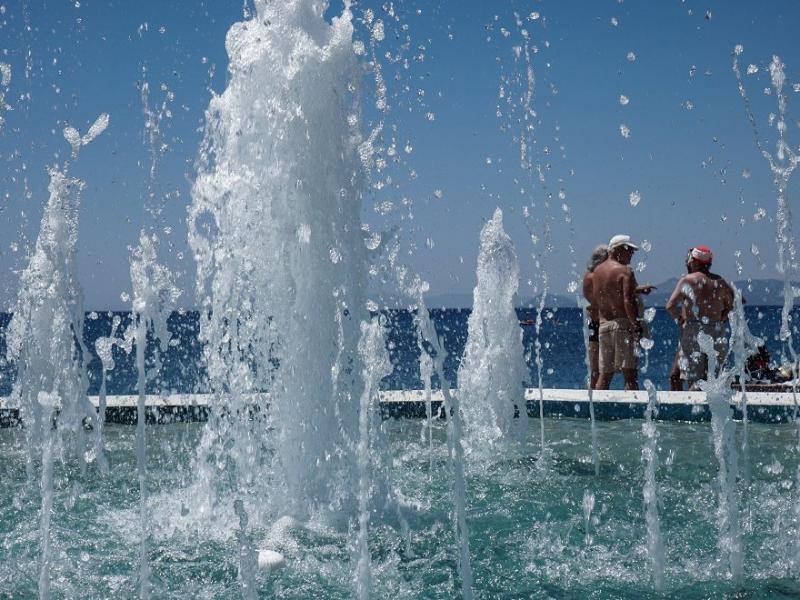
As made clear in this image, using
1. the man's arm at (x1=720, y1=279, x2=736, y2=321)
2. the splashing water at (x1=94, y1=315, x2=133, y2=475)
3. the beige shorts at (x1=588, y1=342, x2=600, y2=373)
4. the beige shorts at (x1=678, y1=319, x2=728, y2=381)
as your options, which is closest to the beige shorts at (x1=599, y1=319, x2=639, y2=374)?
the beige shorts at (x1=588, y1=342, x2=600, y2=373)

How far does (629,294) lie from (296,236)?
481 centimetres

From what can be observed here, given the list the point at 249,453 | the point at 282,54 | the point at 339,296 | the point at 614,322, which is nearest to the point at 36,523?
the point at 249,453

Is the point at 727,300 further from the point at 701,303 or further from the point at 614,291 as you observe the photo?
the point at 614,291

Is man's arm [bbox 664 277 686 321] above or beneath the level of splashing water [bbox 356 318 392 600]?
above

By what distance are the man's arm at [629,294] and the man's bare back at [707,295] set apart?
13.1 inches

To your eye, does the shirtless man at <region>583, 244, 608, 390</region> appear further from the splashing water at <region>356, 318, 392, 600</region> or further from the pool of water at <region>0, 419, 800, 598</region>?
the splashing water at <region>356, 318, 392, 600</region>

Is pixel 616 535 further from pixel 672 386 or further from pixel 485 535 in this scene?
pixel 672 386

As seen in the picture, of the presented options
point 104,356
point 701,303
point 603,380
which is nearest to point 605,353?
point 603,380

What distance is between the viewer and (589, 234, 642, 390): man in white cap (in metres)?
8.39

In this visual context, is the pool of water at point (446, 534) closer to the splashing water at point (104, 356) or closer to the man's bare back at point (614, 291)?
the splashing water at point (104, 356)

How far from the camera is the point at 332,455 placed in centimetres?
424

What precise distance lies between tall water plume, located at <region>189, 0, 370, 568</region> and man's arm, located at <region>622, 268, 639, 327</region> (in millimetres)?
4528

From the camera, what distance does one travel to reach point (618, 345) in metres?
8.55

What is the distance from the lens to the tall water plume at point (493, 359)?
702 cm
